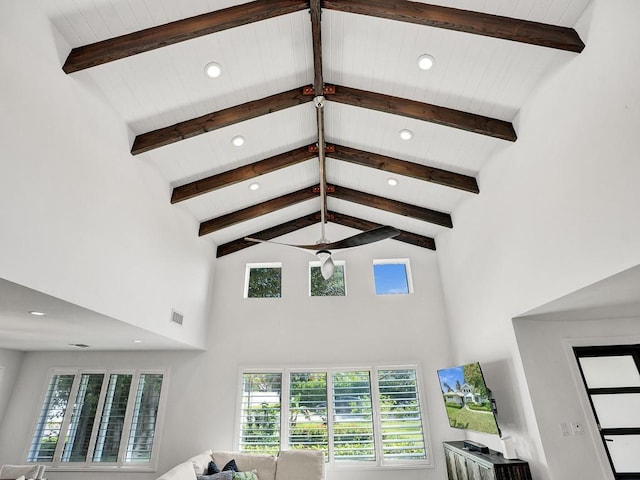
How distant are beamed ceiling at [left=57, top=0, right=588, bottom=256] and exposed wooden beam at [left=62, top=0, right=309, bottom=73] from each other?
0.01 m

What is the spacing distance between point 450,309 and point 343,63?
4.24 metres

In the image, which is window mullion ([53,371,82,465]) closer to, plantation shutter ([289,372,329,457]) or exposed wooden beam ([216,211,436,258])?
exposed wooden beam ([216,211,436,258])

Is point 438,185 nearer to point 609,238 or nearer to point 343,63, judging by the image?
point 343,63

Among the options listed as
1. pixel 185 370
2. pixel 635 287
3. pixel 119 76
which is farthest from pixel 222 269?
pixel 635 287

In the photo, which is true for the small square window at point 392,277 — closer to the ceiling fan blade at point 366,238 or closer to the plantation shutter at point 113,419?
the ceiling fan blade at point 366,238

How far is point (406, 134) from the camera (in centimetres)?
439

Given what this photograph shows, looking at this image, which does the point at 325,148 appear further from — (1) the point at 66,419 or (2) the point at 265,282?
(1) the point at 66,419

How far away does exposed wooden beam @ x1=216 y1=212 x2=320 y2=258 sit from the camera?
664cm

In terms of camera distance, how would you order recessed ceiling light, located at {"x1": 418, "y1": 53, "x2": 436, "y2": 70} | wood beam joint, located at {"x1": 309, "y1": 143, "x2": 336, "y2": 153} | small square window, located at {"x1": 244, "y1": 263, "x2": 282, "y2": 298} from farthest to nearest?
small square window, located at {"x1": 244, "y1": 263, "x2": 282, "y2": 298} → wood beam joint, located at {"x1": 309, "y1": 143, "x2": 336, "y2": 153} → recessed ceiling light, located at {"x1": 418, "y1": 53, "x2": 436, "y2": 70}

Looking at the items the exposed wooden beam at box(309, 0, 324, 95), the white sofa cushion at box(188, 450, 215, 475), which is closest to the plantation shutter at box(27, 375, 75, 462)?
the white sofa cushion at box(188, 450, 215, 475)

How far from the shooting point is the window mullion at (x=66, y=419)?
211 inches

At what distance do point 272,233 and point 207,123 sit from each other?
119 inches

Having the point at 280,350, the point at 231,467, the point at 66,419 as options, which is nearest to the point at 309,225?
the point at 280,350

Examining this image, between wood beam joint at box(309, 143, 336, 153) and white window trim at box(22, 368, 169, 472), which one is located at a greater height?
wood beam joint at box(309, 143, 336, 153)
